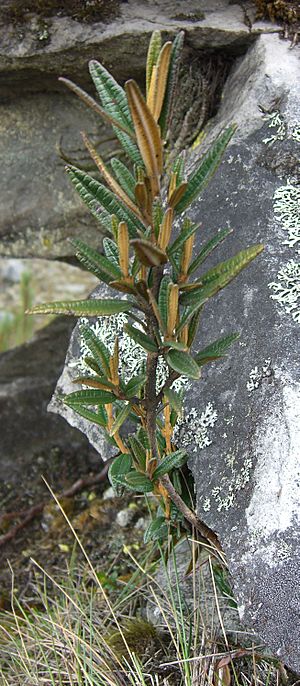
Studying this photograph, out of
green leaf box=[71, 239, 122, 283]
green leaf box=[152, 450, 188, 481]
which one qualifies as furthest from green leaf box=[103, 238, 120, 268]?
green leaf box=[152, 450, 188, 481]

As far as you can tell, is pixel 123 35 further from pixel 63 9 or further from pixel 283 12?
pixel 283 12

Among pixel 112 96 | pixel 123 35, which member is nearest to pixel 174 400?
pixel 112 96

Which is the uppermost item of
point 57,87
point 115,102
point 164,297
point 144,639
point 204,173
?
point 57,87

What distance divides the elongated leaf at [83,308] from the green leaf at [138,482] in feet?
1.43

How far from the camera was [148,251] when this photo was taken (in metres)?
1.45

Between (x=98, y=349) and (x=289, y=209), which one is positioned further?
(x=289, y=209)

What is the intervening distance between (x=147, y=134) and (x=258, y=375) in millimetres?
694

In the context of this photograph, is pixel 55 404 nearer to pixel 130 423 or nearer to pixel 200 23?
pixel 130 423

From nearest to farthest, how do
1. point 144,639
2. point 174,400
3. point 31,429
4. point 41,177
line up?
point 174,400 < point 144,639 < point 41,177 < point 31,429

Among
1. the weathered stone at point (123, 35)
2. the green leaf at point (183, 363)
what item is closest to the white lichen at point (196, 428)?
the green leaf at point (183, 363)

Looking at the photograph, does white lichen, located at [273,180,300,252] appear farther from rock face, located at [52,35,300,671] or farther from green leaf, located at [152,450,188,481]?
green leaf, located at [152,450,188,481]

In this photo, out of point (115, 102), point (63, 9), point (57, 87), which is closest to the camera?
point (115, 102)

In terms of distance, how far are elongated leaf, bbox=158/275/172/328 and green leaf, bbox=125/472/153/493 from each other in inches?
16.9

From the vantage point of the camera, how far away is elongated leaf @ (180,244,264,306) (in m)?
1.51
